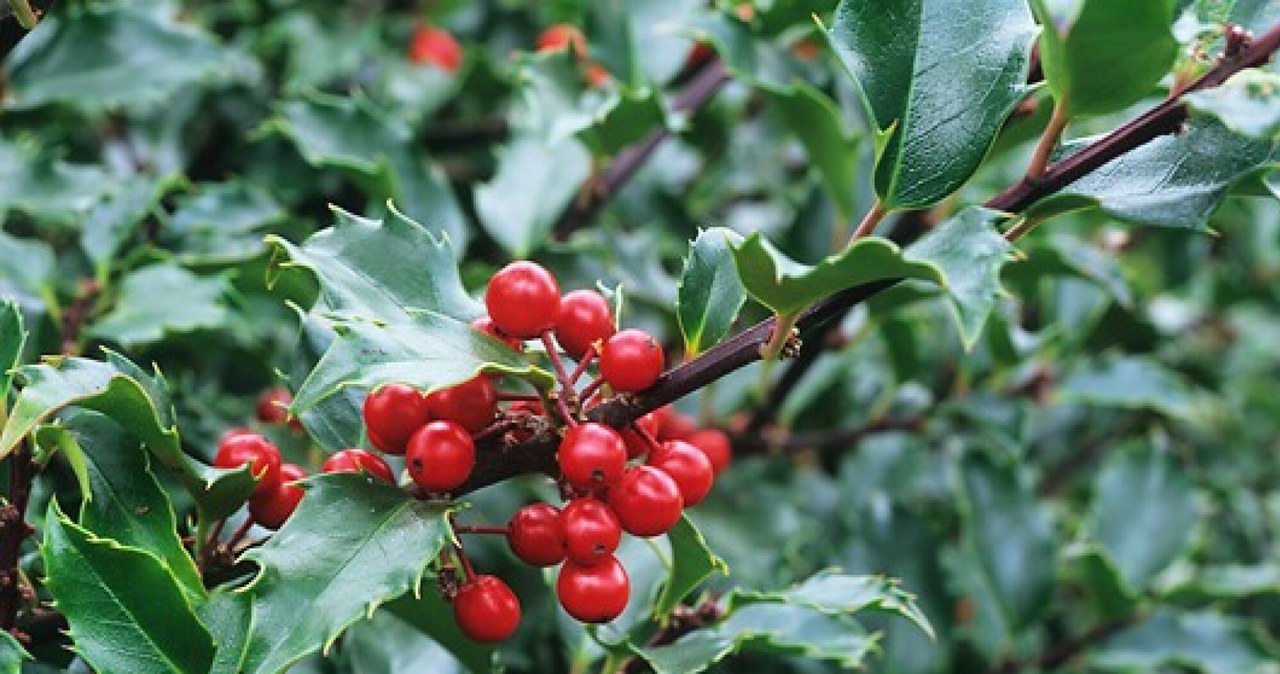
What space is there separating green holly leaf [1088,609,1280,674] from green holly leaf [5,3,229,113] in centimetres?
149

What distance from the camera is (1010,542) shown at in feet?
6.04

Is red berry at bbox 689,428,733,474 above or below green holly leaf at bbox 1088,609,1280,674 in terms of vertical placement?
above

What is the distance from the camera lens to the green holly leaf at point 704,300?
3.50ft

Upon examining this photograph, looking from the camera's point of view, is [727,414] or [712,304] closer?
[712,304]

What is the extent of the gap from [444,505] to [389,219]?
0.27m

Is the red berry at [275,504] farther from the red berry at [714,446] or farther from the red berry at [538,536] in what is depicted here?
the red berry at [714,446]

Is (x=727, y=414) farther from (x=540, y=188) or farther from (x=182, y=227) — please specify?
(x=182, y=227)

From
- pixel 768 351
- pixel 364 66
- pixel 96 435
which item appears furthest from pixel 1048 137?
pixel 364 66

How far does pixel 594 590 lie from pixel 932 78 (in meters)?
0.49

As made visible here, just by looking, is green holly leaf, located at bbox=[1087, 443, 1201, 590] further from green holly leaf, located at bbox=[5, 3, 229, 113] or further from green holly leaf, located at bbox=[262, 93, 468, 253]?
green holly leaf, located at bbox=[5, 3, 229, 113]

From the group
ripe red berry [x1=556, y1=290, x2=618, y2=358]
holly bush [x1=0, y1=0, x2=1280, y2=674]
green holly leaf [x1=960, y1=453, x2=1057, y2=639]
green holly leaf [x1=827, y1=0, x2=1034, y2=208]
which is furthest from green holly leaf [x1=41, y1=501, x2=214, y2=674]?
green holly leaf [x1=960, y1=453, x2=1057, y2=639]

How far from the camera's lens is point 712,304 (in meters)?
1.07

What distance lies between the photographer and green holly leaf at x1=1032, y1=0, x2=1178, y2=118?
3.04 ft

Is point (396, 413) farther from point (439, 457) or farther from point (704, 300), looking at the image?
point (704, 300)
